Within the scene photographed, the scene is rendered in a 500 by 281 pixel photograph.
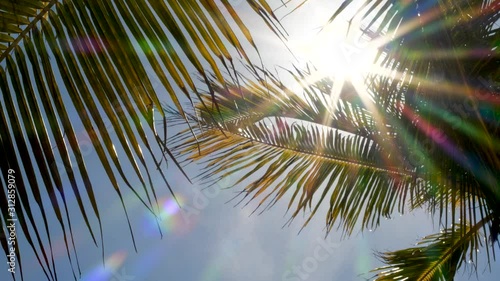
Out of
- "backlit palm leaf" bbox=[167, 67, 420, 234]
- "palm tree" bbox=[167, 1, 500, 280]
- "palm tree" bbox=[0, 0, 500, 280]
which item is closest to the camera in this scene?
"palm tree" bbox=[0, 0, 500, 280]

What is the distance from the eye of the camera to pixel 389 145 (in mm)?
2930

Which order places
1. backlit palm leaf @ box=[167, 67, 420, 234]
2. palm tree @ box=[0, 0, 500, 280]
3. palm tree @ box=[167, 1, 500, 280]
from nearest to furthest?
palm tree @ box=[0, 0, 500, 280] → palm tree @ box=[167, 1, 500, 280] → backlit palm leaf @ box=[167, 67, 420, 234]

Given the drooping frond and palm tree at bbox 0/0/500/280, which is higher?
palm tree at bbox 0/0/500/280

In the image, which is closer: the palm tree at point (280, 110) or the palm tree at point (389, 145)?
the palm tree at point (280, 110)

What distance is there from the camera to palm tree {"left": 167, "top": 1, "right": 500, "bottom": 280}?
181cm

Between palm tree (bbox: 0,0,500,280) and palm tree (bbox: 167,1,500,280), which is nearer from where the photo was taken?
palm tree (bbox: 0,0,500,280)

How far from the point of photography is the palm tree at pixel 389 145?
1814 millimetres

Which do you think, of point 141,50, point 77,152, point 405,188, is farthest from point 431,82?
point 405,188

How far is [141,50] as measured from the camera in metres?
0.87

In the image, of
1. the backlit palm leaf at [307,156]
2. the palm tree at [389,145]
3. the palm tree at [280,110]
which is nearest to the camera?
the palm tree at [280,110]

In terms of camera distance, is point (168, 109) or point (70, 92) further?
point (168, 109)

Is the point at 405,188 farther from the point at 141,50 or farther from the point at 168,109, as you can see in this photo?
the point at 141,50

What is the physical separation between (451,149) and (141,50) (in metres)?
1.67

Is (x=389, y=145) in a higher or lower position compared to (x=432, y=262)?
higher
